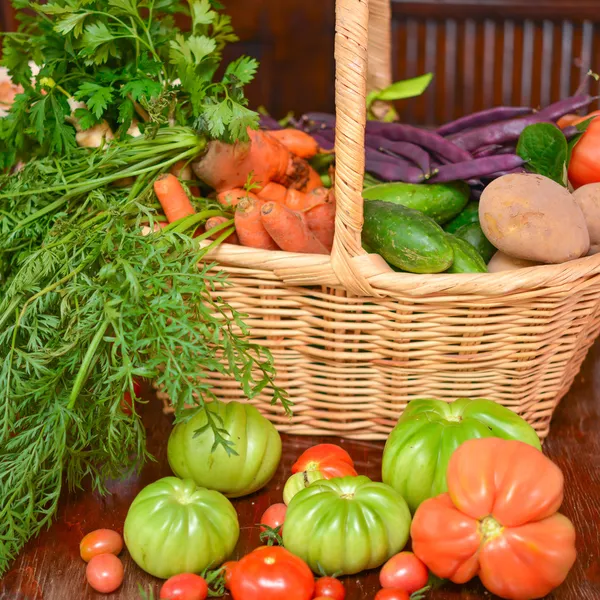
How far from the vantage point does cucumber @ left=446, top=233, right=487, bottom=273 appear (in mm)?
1266

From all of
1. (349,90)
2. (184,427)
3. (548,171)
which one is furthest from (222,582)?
(548,171)

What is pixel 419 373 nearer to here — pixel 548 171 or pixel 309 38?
pixel 548 171

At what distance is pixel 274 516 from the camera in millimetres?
1071

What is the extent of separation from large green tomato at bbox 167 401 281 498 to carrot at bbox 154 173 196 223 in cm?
33

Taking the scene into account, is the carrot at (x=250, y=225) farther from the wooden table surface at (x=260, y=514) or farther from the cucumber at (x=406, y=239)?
the wooden table surface at (x=260, y=514)

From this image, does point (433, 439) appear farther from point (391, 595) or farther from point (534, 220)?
point (534, 220)

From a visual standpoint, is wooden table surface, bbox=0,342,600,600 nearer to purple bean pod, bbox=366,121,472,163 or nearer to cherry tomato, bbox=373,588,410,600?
cherry tomato, bbox=373,588,410,600

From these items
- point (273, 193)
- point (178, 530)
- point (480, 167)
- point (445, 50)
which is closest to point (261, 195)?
point (273, 193)

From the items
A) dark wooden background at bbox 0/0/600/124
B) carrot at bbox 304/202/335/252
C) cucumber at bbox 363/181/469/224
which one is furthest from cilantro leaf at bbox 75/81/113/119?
dark wooden background at bbox 0/0/600/124

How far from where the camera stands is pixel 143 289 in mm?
1067

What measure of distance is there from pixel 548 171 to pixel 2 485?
104cm

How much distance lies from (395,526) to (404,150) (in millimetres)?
828

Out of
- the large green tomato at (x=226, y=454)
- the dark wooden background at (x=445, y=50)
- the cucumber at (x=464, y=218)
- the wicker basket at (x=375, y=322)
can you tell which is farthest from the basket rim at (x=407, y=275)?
the dark wooden background at (x=445, y=50)

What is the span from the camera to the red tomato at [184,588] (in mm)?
931
